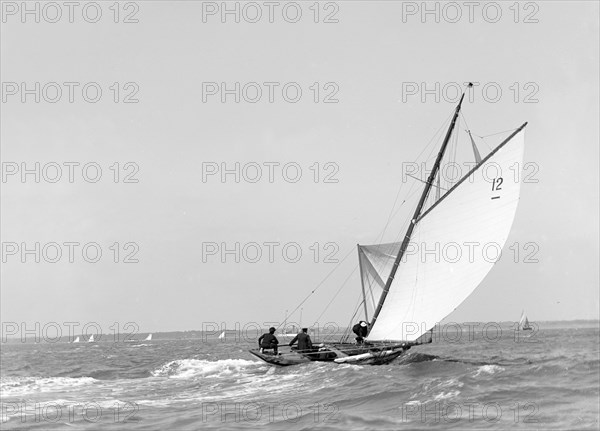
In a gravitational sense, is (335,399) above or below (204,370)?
above

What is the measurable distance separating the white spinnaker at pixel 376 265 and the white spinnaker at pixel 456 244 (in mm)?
3975

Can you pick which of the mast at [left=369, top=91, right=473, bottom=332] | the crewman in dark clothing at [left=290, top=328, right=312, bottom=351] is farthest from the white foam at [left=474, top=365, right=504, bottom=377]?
the crewman in dark clothing at [left=290, top=328, right=312, bottom=351]

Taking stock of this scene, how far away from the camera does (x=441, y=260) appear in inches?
1244

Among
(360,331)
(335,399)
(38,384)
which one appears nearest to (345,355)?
(360,331)

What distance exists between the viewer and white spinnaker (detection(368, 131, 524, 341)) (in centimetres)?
3000

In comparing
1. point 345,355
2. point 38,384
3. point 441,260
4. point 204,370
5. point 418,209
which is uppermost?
point 418,209

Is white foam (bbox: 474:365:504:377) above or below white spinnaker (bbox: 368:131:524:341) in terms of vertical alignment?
below

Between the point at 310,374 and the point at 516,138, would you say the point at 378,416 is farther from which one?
the point at 516,138

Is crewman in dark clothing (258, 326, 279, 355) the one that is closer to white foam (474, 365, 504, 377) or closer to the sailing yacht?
the sailing yacht

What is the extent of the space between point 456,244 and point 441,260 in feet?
3.25

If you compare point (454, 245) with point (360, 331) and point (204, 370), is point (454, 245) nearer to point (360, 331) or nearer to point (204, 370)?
point (360, 331)

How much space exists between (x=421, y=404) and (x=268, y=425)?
4832 millimetres

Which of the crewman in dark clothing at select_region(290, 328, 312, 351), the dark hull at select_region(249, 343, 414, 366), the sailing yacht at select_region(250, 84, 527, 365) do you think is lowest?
the dark hull at select_region(249, 343, 414, 366)

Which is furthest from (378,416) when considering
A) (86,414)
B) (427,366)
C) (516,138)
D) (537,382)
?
(516,138)
